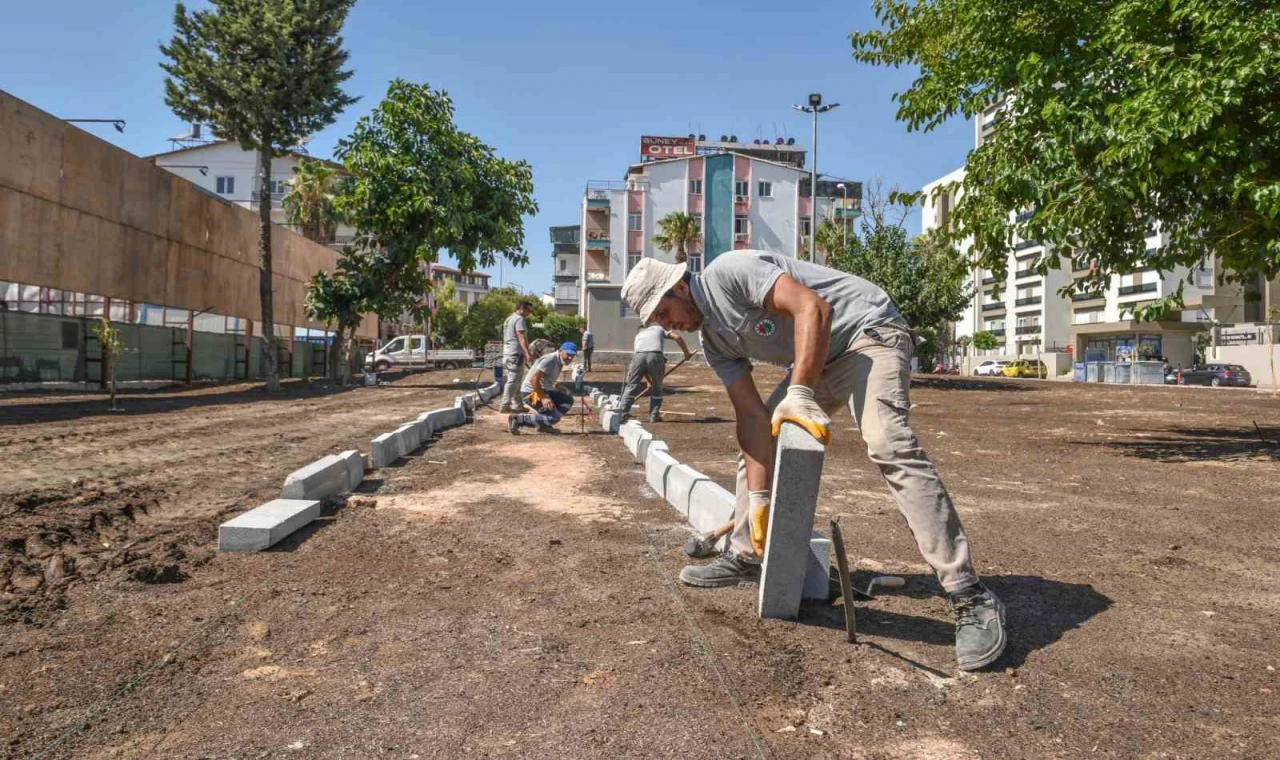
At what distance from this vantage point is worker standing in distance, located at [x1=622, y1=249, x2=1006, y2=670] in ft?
9.73

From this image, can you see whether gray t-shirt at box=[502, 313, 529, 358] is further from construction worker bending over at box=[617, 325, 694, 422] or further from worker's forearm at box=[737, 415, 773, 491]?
worker's forearm at box=[737, 415, 773, 491]

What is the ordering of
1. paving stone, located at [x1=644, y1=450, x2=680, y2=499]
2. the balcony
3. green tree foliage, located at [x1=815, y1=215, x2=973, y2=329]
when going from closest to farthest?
1. paving stone, located at [x1=644, y1=450, x2=680, y2=499]
2. green tree foliage, located at [x1=815, y1=215, x2=973, y2=329]
3. the balcony

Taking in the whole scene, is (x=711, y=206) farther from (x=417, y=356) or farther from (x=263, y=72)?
(x=263, y=72)

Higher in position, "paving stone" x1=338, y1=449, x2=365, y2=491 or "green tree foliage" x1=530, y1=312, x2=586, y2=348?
"green tree foliage" x1=530, y1=312, x2=586, y2=348

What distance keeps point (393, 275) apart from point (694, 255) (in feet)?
123

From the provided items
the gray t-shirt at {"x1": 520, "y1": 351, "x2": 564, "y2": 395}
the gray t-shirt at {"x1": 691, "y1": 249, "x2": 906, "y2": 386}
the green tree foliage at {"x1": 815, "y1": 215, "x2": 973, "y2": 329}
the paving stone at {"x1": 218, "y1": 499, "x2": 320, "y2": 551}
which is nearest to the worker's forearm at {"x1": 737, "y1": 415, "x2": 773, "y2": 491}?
the gray t-shirt at {"x1": 691, "y1": 249, "x2": 906, "y2": 386}

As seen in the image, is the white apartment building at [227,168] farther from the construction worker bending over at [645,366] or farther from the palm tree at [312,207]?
the construction worker bending over at [645,366]

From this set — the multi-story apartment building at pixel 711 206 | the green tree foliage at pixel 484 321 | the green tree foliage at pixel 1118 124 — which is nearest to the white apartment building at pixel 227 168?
the multi-story apartment building at pixel 711 206

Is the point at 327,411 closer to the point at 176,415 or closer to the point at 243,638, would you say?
the point at 176,415

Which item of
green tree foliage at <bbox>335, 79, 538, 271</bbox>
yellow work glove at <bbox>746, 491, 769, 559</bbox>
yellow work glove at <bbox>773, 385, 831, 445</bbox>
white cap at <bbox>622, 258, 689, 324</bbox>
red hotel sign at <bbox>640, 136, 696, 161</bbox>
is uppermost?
red hotel sign at <bbox>640, 136, 696, 161</bbox>

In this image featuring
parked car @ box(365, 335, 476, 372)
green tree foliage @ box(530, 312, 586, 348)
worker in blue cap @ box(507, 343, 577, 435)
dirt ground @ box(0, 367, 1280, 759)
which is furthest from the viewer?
green tree foliage @ box(530, 312, 586, 348)

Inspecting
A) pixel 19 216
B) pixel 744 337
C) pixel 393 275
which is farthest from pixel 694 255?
pixel 744 337

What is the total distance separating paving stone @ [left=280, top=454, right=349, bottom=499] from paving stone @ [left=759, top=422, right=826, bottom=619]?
128 inches

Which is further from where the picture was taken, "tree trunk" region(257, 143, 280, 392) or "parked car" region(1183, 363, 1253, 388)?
"parked car" region(1183, 363, 1253, 388)
